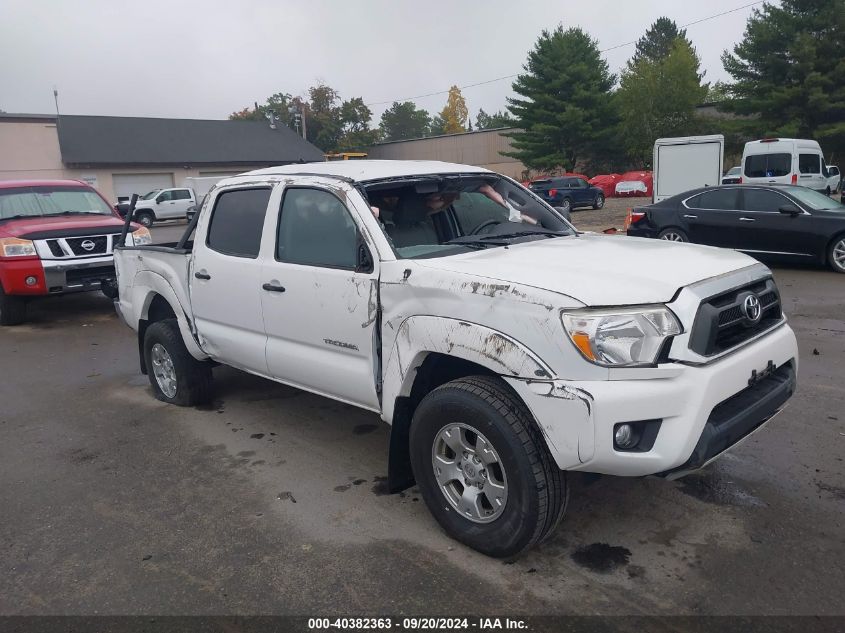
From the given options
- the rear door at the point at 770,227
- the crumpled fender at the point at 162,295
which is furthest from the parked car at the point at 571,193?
the crumpled fender at the point at 162,295

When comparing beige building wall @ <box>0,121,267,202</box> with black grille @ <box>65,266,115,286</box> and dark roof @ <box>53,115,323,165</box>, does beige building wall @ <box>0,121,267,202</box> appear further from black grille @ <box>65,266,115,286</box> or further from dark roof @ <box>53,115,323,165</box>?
black grille @ <box>65,266,115,286</box>

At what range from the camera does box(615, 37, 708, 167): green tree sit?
47000 mm

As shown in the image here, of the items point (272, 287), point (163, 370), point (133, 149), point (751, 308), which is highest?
point (133, 149)

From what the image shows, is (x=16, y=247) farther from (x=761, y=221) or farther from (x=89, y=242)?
(x=761, y=221)

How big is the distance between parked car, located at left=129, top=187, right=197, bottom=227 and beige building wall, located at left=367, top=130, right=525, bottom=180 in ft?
82.2

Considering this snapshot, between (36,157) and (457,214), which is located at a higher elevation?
(36,157)

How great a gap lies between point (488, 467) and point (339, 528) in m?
1.00

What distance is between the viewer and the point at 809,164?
21.0 meters

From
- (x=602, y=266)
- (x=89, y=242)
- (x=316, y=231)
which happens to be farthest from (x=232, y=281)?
(x=89, y=242)

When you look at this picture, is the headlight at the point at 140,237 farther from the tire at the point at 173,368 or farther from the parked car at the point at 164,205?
the parked car at the point at 164,205

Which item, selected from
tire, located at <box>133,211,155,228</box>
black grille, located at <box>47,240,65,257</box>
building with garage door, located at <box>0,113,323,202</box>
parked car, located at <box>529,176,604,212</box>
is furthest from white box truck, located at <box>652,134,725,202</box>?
Answer: building with garage door, located at <box>0,113,323,202</box>

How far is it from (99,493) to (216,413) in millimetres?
1473

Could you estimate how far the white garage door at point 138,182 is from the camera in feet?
141

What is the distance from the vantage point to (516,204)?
16.2 ft
